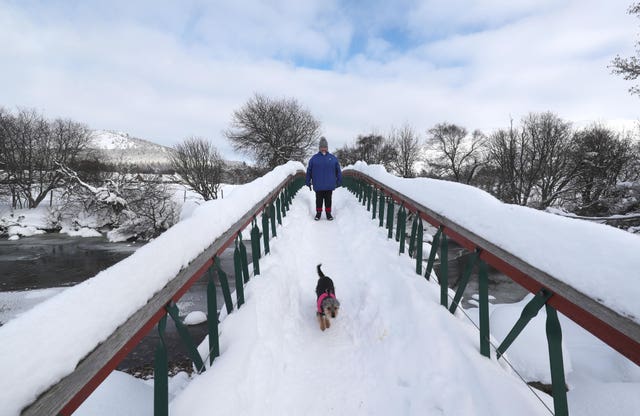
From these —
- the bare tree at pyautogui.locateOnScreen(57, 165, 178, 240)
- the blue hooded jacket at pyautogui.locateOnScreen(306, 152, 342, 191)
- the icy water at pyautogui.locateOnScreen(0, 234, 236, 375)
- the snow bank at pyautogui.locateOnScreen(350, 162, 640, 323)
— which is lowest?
the icy water at pyautogui.locateOnScreen(0, 234, 236, 375)

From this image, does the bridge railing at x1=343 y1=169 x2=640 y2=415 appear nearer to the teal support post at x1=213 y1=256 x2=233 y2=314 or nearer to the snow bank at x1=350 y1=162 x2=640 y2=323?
the snow bank at x1=350 y1=162 x2=640 y2=323

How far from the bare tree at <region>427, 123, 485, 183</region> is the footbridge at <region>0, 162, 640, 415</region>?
43.4 m

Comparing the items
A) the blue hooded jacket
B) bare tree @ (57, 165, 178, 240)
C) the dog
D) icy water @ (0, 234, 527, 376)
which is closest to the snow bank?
the dog

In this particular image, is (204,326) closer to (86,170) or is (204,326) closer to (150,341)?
(150,341)

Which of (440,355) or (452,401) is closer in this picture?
(452,401)

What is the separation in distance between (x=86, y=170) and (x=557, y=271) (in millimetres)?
43354

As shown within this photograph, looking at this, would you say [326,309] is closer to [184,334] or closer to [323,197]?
[184,334]

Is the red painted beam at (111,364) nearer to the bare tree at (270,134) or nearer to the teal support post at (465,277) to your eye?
the teal support post at (465,277)

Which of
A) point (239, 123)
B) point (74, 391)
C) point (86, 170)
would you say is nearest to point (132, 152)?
point (86, 170)

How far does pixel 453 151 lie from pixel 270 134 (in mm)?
29187

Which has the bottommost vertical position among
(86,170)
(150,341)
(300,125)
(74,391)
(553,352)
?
(150,341)

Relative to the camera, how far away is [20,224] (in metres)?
26.6

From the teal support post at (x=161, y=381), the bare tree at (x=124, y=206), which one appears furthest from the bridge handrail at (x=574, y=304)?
the bare tree at (x=124, y=206)

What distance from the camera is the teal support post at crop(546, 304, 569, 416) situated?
4.66ft
